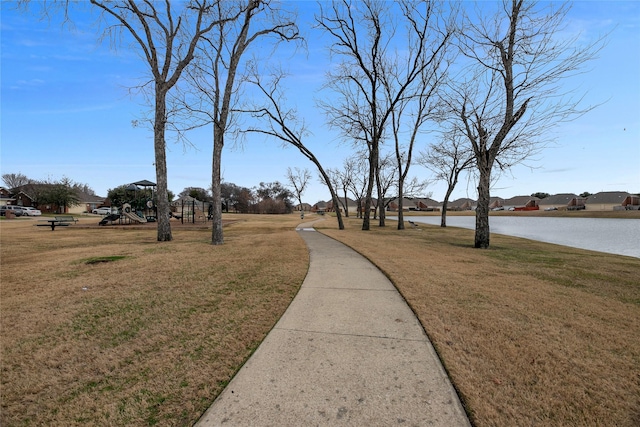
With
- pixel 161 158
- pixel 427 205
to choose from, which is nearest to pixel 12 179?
pixel 161 158

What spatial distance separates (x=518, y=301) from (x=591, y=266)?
214 inches

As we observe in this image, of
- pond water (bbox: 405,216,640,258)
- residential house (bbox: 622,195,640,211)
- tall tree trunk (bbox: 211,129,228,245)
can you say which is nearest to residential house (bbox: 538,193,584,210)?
residential house (bbox: 622,195,640,211)

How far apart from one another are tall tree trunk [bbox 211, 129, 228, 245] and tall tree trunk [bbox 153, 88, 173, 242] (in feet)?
6.48

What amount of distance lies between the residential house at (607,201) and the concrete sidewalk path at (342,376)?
96170 mm

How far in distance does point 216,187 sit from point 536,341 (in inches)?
435

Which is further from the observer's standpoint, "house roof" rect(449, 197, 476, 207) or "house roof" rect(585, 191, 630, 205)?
"house roof" rect(449, 197, 476, 207)

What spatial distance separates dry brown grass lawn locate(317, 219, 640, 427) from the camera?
222 cm

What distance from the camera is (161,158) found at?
12.0 m

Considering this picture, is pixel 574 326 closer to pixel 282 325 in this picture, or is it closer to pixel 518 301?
pixel 518 301

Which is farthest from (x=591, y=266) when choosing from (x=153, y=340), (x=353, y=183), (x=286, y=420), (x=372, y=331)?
(x=353, y=183)

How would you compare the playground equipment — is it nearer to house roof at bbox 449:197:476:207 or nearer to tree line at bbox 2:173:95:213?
tree line at bbox 2:173:95:213

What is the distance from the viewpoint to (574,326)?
148 inches

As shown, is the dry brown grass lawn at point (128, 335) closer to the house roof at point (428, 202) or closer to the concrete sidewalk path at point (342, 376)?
the concrete sidewalk path at point (342, 376)

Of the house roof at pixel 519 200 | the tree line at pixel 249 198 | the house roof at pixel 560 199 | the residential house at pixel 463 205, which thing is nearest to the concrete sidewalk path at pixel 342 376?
the tree line at pixel 249 198
